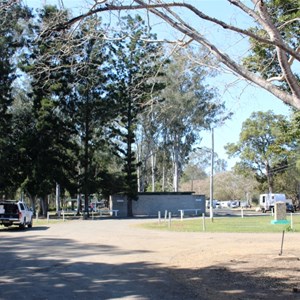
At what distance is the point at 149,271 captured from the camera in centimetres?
1183

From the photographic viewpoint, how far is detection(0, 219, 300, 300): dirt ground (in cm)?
900

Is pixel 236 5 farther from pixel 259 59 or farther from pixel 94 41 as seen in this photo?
pixel 259 59

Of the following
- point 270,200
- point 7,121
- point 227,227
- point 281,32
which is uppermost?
point 7,121

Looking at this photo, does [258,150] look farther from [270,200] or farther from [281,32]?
[281,32]

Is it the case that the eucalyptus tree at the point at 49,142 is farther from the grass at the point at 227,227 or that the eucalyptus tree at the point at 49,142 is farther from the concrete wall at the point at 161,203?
the grass at the point at 227,227

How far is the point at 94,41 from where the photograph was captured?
13922 millimetres

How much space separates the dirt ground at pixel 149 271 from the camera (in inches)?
354

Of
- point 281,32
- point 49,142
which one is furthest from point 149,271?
point 49,142

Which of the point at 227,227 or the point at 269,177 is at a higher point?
the point at 269,177

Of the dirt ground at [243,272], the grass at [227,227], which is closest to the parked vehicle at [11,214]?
the grass at [227,227]

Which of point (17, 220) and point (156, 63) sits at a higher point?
point (156, 63)

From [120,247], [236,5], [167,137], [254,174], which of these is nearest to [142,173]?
[167,137]

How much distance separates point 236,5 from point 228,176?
11248 cm

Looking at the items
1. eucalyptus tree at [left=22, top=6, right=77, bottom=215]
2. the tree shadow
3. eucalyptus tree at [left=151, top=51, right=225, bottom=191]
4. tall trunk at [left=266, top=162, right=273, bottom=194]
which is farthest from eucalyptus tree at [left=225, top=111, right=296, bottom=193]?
the tree shadow
